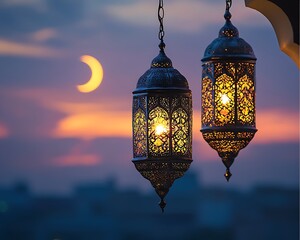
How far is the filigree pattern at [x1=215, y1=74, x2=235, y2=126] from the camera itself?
6.36 m

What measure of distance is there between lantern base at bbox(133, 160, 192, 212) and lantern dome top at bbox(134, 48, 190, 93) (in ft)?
1.30

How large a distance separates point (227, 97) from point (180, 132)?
1.54 ft

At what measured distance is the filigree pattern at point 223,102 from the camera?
20.9 feet

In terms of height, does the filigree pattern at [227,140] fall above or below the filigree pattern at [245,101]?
below

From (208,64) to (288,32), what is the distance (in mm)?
1445

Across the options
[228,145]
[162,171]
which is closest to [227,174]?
[228,145]

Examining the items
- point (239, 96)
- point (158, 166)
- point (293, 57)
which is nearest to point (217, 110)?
point (239, 96)

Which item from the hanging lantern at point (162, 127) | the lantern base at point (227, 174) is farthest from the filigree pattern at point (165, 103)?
the lantern base at point (227, 174)

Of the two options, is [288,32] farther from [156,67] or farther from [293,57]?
[156,67]

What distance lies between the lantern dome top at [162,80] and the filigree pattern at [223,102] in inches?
18.0

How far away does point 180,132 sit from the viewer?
267 inches

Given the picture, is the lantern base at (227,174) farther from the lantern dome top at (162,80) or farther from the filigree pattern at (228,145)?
the lantern dome top at (162,80)

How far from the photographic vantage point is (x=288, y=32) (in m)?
5.02

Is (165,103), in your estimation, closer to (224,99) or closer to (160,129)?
(160,129)
